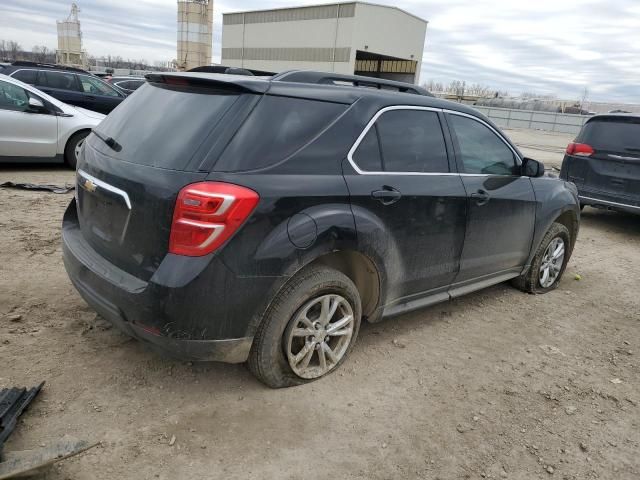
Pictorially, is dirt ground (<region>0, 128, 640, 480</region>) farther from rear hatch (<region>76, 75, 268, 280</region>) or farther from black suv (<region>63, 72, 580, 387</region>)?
rear hatch (<region>76, 75, 268, 280</region>)

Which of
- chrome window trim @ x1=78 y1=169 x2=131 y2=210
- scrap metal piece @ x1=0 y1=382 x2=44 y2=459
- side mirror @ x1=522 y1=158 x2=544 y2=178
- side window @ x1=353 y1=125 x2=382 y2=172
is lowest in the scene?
scrap metal piece @ x1=0 y1=382 x2=44 y2=459

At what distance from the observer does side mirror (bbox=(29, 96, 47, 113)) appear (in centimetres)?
810

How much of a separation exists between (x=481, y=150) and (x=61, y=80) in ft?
35.7

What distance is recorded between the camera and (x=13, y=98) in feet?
26.3

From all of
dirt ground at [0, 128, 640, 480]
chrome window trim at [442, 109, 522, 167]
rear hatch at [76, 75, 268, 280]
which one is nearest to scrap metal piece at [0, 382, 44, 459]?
dirt ground at [0, 128, 640, 480]

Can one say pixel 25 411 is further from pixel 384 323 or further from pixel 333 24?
pixel 333 24

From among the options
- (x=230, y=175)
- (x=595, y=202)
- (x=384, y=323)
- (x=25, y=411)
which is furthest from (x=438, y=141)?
(x=595, y=202)

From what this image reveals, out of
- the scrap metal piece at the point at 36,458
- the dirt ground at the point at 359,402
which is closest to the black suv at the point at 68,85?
the dirt ground at the point at 359,402

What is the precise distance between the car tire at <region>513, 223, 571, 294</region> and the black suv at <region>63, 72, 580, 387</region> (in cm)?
139

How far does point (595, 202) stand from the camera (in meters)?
7.73

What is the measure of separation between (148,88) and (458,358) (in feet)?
8.96

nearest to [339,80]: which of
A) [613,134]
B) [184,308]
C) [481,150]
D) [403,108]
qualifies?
[403,108]

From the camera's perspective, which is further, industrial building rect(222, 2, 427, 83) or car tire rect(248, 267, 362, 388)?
industrial building rect(222, 2, 427, 83)

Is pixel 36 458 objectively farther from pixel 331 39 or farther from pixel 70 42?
pixel 70 42
